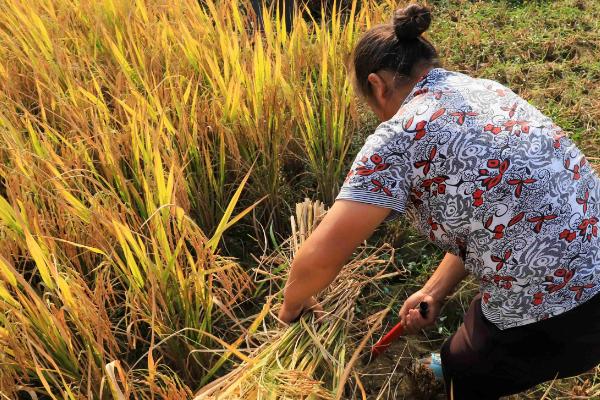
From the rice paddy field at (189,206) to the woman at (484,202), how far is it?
0.24 m

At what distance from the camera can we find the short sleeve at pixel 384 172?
107 cm

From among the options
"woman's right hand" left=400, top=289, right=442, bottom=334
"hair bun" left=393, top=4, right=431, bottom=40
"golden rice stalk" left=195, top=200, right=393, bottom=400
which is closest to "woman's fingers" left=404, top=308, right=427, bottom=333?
"woman's right hand" left=400, top=289, right=442, bottom=334

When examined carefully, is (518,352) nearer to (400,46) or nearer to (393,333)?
(393,333)

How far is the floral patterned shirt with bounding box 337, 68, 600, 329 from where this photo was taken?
1.08 m

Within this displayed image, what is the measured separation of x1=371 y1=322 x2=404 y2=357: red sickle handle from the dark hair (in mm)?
668

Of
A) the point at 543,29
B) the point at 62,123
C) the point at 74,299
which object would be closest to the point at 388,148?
the point at 74,299

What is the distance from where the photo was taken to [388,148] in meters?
1.08

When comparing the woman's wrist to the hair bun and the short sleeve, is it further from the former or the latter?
the hair bun

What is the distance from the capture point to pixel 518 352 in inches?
49.9

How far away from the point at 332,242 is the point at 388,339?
501mm

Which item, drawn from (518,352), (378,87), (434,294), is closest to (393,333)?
(434,294)

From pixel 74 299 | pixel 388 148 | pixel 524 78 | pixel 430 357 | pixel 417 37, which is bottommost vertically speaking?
pixel 430 357

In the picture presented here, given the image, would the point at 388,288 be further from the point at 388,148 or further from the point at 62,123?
the point at 62,123

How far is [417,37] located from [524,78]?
187 centimetres
